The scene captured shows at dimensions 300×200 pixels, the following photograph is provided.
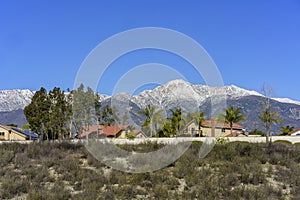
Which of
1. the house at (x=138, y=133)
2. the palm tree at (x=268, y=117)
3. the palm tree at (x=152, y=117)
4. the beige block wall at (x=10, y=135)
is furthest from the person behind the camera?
the beige block wall at (x=10, y=135)

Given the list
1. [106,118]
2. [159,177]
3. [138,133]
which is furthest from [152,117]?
[159,177]

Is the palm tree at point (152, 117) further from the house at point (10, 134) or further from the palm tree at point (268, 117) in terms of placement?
the house at point (10, 134)

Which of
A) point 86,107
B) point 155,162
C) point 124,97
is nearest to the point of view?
point 155,162

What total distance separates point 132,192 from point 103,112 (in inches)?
2435

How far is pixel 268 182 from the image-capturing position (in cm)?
1213

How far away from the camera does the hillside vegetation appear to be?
10859mm

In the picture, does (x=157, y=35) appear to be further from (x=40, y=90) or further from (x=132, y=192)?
(x=40, y=90)

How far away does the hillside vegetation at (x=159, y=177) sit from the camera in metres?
10.9

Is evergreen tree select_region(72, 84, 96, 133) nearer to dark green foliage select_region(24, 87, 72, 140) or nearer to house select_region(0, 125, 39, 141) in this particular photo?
dark green foliage select_region(24, 87, 72, 140)

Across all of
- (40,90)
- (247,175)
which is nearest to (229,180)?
(247,175)

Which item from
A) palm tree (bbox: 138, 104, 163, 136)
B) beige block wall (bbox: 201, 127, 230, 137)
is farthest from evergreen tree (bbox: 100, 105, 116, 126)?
palm tree (bbox: 138, 104, 163, 136)

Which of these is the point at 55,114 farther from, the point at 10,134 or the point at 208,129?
the point at 208,129

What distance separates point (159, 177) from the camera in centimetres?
1197

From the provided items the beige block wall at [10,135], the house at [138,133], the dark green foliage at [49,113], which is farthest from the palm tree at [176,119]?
the beige block wall at [10,135]
